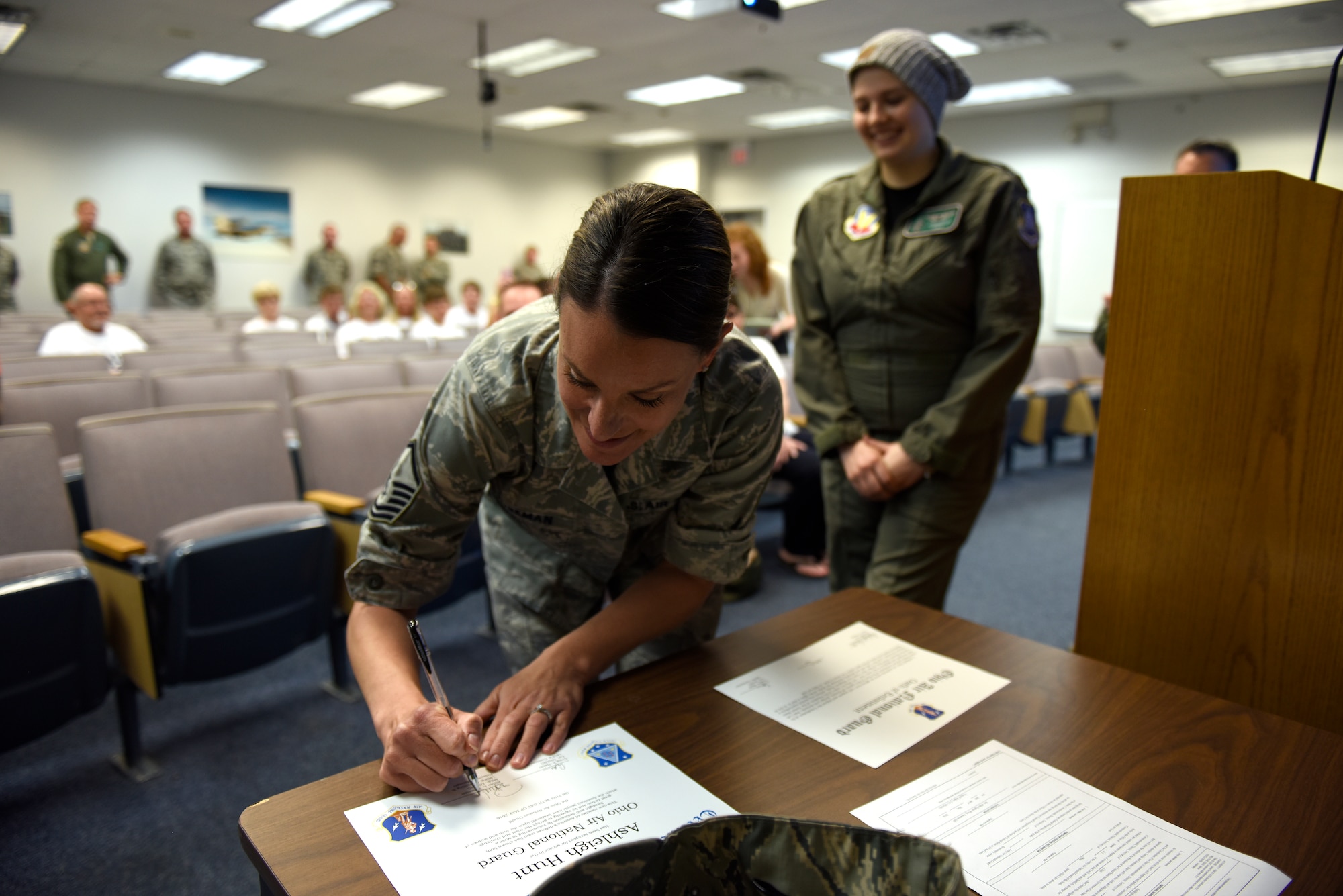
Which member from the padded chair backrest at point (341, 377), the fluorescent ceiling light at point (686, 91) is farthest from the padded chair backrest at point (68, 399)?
the fluorescent ceiling light at point (686, 91)

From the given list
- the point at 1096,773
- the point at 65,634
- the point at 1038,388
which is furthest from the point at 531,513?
the point at 1038,388

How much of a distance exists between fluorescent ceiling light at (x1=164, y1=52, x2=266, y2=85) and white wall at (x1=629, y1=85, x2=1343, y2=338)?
591cm

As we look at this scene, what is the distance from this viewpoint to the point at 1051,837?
758 mm

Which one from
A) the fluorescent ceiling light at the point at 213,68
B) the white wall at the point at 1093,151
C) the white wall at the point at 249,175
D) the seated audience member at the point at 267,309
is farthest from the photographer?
the white wall at the point at 249,175

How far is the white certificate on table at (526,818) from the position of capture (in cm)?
70

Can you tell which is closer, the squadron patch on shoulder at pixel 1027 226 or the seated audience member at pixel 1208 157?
the squadron patch on shoulder at pixel 1027 226

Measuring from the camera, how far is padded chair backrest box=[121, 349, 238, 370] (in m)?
3.95

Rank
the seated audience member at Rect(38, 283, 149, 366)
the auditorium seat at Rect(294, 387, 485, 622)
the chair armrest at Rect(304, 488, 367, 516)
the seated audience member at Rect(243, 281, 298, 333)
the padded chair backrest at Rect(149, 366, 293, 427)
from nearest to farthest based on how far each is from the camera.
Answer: the chair armrest at Rect(304, 488, 367, 516)
the auditorium seat at Rect(294, 387, 485, 622)
the padded chair backrest at Rect(149, 366, 293, 427)
the seated audience member at Rect(38, 283, 149, 366)
the seated audience member at Rect(243, 281, 298, 333)

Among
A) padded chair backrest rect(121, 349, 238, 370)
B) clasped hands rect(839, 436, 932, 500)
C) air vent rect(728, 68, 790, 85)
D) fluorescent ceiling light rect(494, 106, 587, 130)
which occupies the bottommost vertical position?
clasped hands rect(839, 436, 932, 500)

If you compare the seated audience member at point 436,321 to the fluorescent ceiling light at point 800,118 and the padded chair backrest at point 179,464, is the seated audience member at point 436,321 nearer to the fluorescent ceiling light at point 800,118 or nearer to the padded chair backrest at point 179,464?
the padded chair backrest at point 179,464

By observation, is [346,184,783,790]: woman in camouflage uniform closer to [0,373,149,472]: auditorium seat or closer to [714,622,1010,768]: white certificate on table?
[714,622,1010,768]: white certificate on table

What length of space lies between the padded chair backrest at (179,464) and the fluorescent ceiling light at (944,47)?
222 inches

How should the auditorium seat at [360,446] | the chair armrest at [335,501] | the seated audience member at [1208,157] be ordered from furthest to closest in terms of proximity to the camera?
1. the seated audience member at [1208,157]
2. the auditorium seat at [360,446]
3. the chair armrest at [335,501]

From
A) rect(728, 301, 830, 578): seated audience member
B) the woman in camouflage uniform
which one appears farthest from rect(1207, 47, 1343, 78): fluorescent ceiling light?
the woman in camouflage uniform
